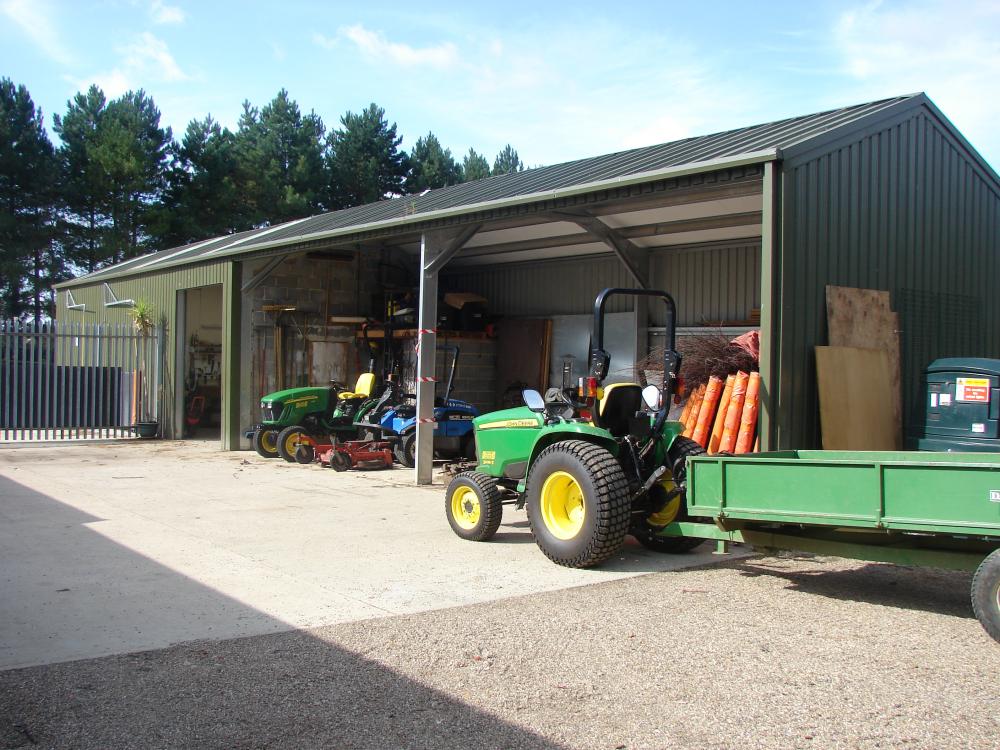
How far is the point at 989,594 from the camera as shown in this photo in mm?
4543

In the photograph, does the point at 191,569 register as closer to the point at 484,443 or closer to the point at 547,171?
the point at 484,443

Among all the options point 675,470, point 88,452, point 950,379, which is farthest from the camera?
point 88,452

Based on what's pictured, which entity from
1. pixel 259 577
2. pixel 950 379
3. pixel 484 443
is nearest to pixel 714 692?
pixel 259 577

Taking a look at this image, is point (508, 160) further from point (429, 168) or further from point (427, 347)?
point (427, 347)

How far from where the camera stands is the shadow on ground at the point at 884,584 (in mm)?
5676

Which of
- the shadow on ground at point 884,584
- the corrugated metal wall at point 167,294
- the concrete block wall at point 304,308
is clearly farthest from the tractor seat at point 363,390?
the shadow on ground at point 884,584

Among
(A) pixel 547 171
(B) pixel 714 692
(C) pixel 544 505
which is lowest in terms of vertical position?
(B) pixel 714 692

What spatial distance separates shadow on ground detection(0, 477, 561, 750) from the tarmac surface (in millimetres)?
13

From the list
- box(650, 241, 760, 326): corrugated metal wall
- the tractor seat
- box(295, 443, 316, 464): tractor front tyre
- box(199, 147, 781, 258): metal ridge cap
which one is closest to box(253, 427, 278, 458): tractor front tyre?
box(295, 443, 316, 464): tractor front tyre

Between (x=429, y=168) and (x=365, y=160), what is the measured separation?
2813 mm

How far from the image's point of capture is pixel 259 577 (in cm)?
612

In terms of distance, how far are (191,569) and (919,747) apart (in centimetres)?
476

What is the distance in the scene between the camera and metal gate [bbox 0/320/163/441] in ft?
51.9

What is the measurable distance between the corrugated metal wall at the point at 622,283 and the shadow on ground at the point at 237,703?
31.3 feet
